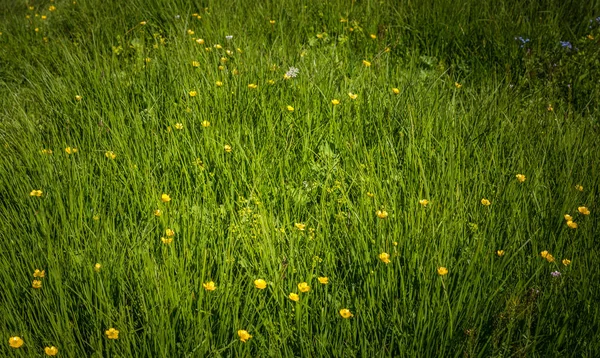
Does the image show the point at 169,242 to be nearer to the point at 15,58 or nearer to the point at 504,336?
the point at 504,336

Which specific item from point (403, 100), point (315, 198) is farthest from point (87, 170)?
point (403, 100)

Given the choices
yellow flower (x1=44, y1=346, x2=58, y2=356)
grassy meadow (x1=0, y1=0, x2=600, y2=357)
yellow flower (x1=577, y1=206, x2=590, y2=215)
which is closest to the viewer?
yellow flower (x1=44, y1=346, x2=58, y2=356)

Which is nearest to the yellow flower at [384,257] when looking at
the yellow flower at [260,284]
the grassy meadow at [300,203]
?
the grassy meadow at [300,203]

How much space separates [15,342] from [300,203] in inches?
45.4

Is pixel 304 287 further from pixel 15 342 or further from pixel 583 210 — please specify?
pixel 583 210

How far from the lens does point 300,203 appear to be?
6.59 ft

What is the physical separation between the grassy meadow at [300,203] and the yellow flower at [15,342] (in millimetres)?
27

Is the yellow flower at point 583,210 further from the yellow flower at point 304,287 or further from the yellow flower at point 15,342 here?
the yellow flower at point 15,342

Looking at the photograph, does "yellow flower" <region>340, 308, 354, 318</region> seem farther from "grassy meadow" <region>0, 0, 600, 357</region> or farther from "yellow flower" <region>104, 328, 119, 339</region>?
"yellow flower" <region>104, 328, 119, 339</region>

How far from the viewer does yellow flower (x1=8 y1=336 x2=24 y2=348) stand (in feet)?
4.33

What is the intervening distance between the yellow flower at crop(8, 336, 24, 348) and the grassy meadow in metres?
0.03

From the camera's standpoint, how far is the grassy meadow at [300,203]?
1440 millimetres

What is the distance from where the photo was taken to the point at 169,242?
1592 millimetres

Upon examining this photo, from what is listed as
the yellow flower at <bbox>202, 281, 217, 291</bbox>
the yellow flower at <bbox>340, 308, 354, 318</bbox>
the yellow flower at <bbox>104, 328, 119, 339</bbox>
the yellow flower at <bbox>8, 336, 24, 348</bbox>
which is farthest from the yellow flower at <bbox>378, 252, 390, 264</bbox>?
the yellow flower at <bbox>8, 336, 24, 348</bbox>
